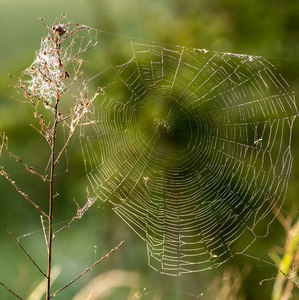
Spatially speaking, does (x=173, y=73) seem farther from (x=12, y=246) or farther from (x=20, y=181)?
(x=12, y=246)

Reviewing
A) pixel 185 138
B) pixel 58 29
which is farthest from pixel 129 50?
pixel 58 29

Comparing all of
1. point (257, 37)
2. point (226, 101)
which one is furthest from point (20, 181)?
point (257, 37)

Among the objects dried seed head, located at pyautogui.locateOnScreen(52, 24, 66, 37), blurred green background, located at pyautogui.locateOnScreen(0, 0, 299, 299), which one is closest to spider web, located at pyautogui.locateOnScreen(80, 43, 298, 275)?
blurred green background, located at pyautogui.locateOnScreen(0, 0, 299, 299)

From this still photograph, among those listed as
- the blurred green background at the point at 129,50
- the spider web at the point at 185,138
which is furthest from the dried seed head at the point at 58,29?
the blurred green background at the point at 129,50

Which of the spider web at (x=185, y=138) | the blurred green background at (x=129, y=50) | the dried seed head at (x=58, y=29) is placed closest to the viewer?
the dried seed head at (x=58, y=29)

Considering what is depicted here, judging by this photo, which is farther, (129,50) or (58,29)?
(129,50)

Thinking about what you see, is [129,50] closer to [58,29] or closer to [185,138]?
[185,138]

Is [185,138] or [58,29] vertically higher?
[58,29]

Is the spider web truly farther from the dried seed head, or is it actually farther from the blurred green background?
the dried seed head

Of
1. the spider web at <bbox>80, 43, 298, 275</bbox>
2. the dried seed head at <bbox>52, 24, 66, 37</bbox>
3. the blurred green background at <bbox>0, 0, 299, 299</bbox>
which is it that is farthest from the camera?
the blurred green background at <bbox>0, 0, 299, 299</bbox>

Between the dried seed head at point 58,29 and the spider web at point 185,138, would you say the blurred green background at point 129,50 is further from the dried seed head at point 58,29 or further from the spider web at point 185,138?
the dried seed head at point 58,29

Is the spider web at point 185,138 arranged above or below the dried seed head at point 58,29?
below
